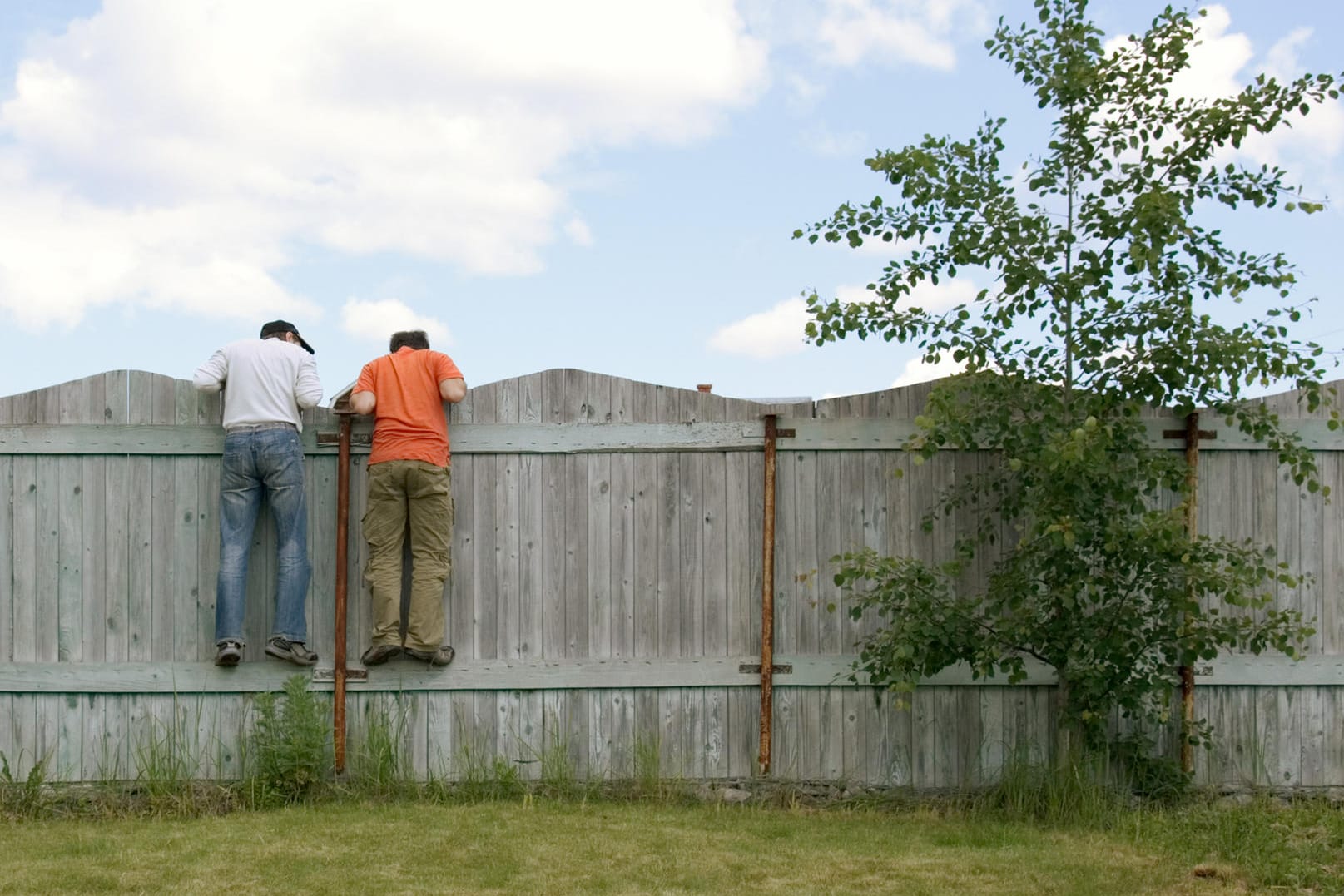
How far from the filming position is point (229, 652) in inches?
275

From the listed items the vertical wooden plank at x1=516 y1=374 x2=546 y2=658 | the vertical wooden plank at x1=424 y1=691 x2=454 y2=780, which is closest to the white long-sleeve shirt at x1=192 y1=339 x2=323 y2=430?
the vertical wooden plank at x1=516 y1=374 x2=546 y2=658

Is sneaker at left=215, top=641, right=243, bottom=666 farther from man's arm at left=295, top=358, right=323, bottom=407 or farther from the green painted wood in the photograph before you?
man's arm at left=295, top=358, right=323, bottom=407

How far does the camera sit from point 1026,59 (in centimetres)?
696

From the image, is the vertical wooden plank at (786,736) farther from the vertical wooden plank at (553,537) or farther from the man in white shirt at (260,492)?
the man in white shirt at (260,492)

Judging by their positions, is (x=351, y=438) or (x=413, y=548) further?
(x=351, y=438)

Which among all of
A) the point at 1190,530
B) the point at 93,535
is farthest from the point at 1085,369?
the point at 93,535

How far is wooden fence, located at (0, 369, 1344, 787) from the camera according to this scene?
7152 millimetres

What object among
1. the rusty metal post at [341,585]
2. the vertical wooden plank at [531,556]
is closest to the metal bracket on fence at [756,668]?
the vertical wooden plank at [531,556]

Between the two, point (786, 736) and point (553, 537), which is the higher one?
point (553, 537)

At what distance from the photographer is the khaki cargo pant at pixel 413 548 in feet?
22.9

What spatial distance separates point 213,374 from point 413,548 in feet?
4.25

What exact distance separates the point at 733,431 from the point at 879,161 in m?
1.48

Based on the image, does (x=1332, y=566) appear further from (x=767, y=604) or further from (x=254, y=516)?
(x=254, y=516)

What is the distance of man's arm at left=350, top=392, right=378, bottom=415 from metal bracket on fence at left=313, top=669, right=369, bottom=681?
4.14ft
